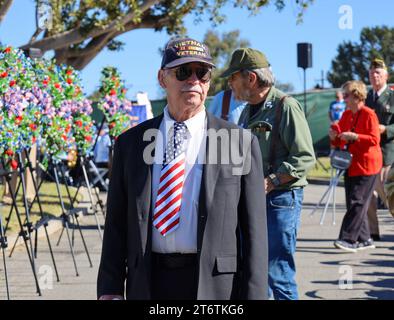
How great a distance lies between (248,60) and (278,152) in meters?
0.67

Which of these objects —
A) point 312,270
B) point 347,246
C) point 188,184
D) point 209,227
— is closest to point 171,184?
point 188,184

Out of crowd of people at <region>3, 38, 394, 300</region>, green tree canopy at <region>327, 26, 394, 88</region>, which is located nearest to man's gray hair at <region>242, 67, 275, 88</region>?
crowd of people at <region>3, 38, 394, 300</region>

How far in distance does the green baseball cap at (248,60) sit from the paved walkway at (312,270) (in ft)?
9.08

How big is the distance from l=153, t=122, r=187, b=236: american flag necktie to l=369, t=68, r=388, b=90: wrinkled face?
829 cm

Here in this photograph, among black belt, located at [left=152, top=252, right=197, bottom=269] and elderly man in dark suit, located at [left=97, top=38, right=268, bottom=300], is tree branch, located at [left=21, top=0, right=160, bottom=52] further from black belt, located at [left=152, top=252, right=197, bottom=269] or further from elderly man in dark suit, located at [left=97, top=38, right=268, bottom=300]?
black belt, located at [left=152, top=252, right=197, bottom=269]

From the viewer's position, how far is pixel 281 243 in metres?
5.81

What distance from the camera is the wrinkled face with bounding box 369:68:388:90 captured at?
11734mm

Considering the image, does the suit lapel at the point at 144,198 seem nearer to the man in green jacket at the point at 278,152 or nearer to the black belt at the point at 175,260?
the black belt at the point at 175,260

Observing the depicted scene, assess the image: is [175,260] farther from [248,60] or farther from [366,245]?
[366,245]

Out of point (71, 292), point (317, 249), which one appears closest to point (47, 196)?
point (317, 249)

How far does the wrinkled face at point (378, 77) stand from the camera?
11734 mm

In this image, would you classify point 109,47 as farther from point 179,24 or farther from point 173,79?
point 173,79

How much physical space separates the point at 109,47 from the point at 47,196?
5562mm
